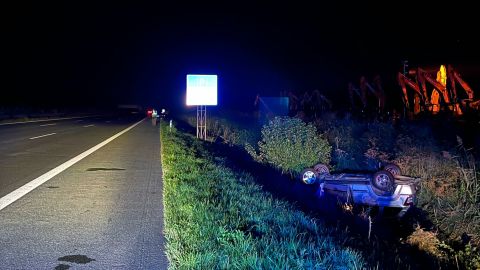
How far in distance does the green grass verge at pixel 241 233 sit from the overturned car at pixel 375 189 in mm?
1809

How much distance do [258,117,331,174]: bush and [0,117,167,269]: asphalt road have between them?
148 inches

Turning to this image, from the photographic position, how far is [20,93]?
96.4 m

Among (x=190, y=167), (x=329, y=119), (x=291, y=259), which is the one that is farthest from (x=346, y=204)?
(x=329, y=119)

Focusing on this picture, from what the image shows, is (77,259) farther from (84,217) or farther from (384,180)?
(384,180)

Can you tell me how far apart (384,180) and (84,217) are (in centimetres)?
551

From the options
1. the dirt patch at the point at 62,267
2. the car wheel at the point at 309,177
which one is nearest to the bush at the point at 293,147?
the car wheel at the point at 309,177

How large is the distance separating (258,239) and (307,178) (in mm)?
5847

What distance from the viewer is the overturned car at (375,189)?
909cm

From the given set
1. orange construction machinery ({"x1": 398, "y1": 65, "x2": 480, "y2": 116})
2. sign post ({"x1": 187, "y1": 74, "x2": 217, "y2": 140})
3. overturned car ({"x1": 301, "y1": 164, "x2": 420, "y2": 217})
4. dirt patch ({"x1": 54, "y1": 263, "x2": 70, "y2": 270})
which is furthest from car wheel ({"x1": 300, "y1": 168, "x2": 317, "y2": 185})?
orange construction machinery ({"x1": 398, "y1": 65, "x2": 480, "y2": 116})

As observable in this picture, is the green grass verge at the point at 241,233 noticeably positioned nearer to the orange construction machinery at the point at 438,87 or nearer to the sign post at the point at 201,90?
the sign post at the point at 201,90

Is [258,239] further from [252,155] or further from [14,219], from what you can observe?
[252,155]

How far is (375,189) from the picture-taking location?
30.3 feet

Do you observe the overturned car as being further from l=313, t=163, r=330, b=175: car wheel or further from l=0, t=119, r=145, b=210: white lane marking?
l=0, t=119, r=145, b=210: white lane marking

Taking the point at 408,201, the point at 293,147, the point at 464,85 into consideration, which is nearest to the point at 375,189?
the point at 408,201
